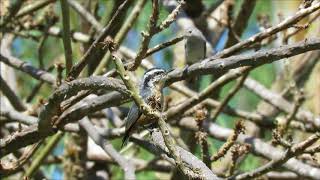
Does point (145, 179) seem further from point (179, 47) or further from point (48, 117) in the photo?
point (48, 117)

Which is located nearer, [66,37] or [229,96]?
[66,37]

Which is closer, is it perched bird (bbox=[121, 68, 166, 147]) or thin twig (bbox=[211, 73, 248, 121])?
perched bird (bbox=[121, 68, 166, 147])

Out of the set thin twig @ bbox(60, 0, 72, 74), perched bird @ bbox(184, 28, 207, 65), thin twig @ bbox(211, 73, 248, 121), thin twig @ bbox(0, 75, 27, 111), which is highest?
perched bird @ bbox(184, 28, 207, 65)

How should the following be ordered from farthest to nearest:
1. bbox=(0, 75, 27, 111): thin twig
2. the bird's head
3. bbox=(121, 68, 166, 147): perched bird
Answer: bbox=(0, 75, 27, 111): thin twig, the bird's head, bbox=(121, 68, 166, 147): perched bird

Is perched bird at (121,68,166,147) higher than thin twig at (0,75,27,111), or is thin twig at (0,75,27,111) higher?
thin twig at (0,75,27,111)

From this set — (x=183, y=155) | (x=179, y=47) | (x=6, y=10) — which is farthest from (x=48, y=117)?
(x=179, y=47)

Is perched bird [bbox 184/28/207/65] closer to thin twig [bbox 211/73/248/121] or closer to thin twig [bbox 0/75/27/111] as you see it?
thin twig [bbox 211/73/248/121]

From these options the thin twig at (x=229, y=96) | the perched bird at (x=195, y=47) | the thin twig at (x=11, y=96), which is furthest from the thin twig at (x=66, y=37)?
the thin twig at (x=229, y=96)

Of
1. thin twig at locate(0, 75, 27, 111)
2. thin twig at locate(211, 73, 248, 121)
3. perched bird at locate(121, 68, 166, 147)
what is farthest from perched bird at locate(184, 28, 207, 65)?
perched bird at locate(121, 68, 166, 147)

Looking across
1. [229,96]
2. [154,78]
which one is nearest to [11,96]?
[229,96]

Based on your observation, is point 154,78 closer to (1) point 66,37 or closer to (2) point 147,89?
(2) point 147,89

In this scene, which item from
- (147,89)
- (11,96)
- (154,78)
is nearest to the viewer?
(147,89)
